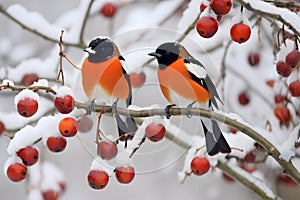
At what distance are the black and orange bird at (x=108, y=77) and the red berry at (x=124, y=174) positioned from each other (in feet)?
0.21

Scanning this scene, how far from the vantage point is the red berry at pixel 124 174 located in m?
0.84

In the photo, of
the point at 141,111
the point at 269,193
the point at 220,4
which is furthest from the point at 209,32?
the point at 269,193

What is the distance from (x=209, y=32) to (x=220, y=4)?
0.13 ft

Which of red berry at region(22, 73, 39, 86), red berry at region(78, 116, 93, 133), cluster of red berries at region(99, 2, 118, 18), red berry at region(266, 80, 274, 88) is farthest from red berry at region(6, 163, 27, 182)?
red berry at region(266, 80, 274, 88)

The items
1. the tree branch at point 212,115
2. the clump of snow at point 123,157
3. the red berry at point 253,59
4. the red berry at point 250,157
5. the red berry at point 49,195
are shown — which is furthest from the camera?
the red berry at point 253,59

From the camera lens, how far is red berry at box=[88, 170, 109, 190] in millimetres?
840

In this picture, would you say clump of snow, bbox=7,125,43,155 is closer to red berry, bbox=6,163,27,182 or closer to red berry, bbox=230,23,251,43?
red berry, bbox=6,163,27,182

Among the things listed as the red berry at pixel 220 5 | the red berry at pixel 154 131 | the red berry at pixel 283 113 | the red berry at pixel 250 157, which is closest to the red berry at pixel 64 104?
the red berry at pixel 154 131

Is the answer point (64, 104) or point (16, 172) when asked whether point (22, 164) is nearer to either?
point (16, 172)

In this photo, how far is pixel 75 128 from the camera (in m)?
0.79

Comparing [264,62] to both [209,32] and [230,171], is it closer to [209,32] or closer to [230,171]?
[230,171]

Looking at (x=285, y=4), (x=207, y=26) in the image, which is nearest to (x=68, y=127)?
(x=207, y=26)

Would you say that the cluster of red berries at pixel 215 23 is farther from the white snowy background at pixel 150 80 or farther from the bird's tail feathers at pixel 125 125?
the bird's tail feathers at pixel 125 125

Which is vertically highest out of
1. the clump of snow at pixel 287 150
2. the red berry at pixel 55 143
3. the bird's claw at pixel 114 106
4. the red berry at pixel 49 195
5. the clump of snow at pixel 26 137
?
the red berry at pixel 49 195
